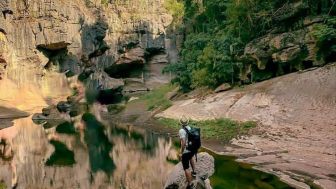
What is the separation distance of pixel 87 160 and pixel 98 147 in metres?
6.44

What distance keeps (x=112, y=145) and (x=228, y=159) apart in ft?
47.8

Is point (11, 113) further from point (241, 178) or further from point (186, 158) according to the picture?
point (186, 158)

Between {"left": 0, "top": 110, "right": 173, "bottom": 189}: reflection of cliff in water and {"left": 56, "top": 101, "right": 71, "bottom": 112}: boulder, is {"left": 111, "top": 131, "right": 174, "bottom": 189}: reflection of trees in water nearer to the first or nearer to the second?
{"left": 0, "top": 110, "right": 173, "bottom": 189}: reflection of cliff in water

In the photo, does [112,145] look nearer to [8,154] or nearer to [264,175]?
[8,154]

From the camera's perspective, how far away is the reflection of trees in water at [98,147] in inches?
1250

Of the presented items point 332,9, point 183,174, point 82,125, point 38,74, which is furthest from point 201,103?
point 38,74

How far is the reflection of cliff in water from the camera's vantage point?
26.8 m

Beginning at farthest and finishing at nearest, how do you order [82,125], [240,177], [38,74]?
[38,74], [82,125], [240,177]

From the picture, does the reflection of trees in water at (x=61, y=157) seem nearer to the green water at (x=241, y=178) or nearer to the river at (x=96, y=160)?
the river at (x=96, y=160)

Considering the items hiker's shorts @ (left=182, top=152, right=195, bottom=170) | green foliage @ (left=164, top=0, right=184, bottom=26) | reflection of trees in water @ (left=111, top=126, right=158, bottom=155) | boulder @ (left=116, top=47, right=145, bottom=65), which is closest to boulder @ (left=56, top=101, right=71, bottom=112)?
boulder @ (left=116, top=47, right=145, bottom=65)

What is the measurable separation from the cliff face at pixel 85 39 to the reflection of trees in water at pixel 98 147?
1048 inches

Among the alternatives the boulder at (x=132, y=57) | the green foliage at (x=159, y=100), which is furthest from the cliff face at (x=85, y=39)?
the green foliage at (x=159, y=100)

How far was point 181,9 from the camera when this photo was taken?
87.4 metres

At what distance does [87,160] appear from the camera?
34438 millimetres
